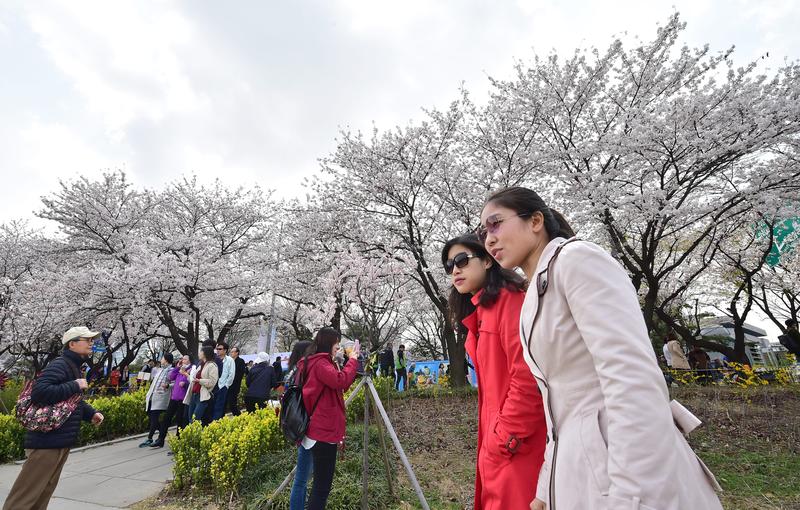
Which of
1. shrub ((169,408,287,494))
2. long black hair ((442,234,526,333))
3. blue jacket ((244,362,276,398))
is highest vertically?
long black hair ((442,234,526,333))

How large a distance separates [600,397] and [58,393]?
462 cm

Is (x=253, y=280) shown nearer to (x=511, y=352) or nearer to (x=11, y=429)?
(x=11, y=429)

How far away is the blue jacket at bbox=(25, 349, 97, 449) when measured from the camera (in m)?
3.55

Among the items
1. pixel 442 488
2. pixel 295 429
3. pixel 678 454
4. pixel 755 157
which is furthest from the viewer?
pixel 755 157

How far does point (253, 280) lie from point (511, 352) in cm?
1641

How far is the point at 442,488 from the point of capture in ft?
15.0

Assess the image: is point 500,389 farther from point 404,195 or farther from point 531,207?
point 404,195

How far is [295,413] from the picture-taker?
3.29m

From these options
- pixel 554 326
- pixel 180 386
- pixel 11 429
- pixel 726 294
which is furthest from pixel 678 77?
pixel 11 429

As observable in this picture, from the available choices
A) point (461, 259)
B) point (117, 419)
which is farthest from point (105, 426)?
point (461, 259)

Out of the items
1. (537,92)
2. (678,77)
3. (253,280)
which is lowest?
(253,280)

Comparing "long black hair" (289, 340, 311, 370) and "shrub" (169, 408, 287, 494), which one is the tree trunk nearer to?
"shrub" (169, 408, 287, 494)

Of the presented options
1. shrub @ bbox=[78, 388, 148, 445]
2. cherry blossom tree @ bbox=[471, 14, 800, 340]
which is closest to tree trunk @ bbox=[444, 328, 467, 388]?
cherry blossom tree @ bbox=[471, 14, 800, 340]

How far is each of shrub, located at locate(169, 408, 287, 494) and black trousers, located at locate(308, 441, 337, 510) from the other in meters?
1.86
